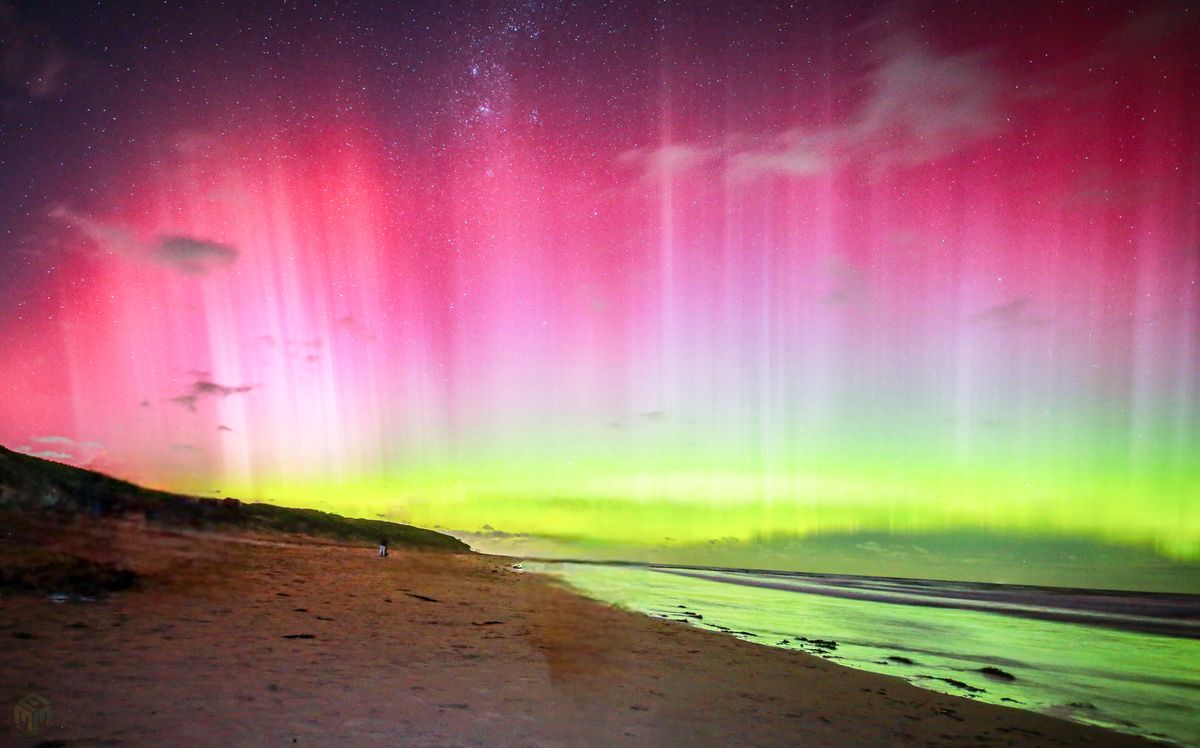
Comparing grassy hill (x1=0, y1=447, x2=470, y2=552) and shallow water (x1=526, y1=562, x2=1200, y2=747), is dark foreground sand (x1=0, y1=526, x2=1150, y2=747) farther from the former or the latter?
grassy hill (x1=0, y1=447, x2=470, y2=552)

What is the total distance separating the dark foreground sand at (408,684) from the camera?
19.9 feet

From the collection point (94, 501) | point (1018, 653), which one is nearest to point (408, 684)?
point (1018, 653)

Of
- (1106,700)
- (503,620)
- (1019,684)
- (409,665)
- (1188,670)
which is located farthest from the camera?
(1188,670)

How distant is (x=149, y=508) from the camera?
112ft

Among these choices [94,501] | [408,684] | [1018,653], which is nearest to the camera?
[408,684]

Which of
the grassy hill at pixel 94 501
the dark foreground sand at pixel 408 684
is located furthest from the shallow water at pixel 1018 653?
the grassy hill at pixel 94 501

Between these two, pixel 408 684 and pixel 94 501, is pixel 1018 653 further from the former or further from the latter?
pixel 94 501

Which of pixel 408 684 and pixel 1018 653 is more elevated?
pixel 408 684

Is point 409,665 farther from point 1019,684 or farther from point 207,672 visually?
point 1019,684

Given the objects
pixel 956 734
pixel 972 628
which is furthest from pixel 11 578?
pixel 972 628

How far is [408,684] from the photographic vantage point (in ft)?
25.8

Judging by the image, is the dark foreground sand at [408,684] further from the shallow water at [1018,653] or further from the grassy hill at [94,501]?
the grassy hill at [94,501]

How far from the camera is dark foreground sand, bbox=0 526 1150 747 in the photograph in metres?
6.07

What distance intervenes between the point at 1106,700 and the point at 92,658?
19035 mm
